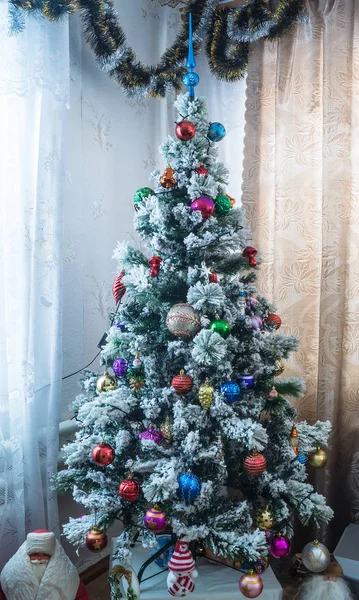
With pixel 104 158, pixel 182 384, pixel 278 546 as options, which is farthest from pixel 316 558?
pixel 104 158

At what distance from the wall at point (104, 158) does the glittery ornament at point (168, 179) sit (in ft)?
1.62

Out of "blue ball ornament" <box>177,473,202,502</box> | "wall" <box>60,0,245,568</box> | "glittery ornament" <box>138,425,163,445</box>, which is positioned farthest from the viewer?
"wall" <box>60,0,245,568</box>

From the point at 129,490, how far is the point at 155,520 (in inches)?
3.5

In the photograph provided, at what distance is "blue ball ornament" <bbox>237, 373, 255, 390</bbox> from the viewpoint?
124cm

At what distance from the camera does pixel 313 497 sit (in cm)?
128

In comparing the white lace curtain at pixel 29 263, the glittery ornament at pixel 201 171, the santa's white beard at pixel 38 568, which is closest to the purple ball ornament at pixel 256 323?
the glittery ornament at pixel 201 171

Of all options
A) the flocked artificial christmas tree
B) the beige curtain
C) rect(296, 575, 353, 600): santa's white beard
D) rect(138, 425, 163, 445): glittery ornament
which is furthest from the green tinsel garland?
rect(296, 575, 353, 600): santa's white beard

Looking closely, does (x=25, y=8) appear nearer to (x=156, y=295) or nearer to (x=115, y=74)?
(x=115, y=74)

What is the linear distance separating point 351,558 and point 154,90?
1623mm

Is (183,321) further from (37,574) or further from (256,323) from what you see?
(37,574)

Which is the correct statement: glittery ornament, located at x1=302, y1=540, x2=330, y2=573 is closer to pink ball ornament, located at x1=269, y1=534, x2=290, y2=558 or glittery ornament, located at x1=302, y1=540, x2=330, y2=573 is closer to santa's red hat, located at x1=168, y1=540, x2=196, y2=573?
pink ball ornament, located at x1=269, y1=534, x2=290, y2=558

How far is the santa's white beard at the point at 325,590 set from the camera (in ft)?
4.61

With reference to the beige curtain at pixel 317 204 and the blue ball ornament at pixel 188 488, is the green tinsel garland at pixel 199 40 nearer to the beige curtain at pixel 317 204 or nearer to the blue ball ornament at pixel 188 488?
the beige curtain at pixel 317 204

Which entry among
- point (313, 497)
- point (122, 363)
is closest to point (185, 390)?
point (122, 363)
